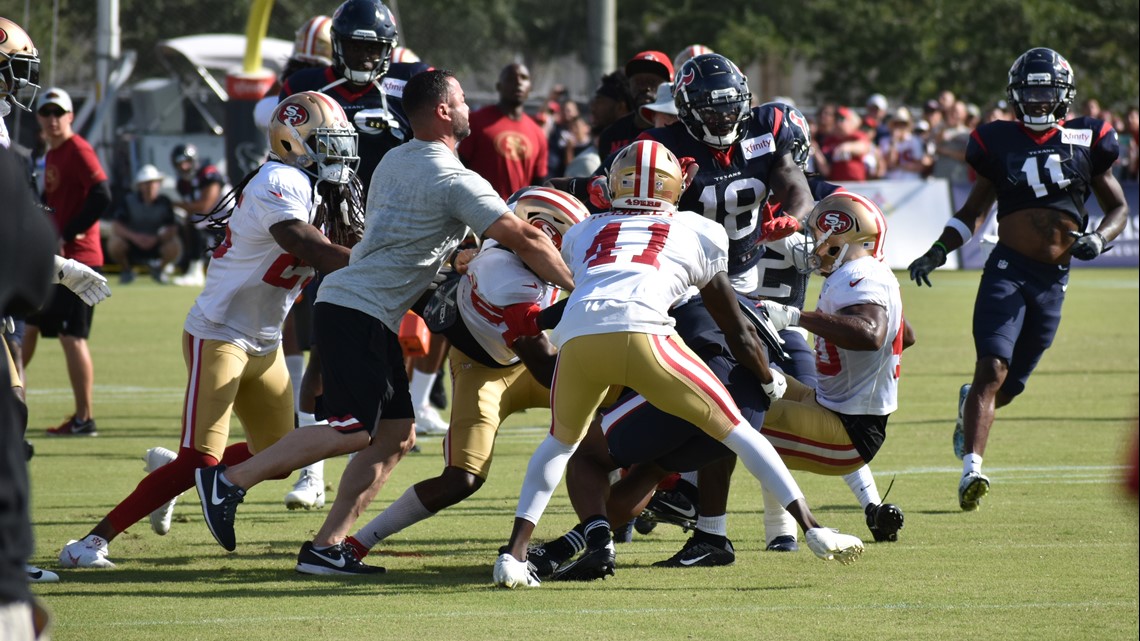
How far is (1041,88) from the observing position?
7.70m

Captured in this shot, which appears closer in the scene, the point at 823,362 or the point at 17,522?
the point at 17,522

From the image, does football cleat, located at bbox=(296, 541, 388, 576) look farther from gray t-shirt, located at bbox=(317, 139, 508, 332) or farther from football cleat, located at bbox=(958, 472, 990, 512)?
football cleat, located at bbox=(958, 472, 990, 512)

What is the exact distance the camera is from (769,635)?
4.83 m

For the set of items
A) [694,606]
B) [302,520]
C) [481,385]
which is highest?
[481,385]

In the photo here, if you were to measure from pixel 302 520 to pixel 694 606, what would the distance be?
7.97ft

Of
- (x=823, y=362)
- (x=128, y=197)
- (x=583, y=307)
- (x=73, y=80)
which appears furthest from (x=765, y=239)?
(x=73, y=80)

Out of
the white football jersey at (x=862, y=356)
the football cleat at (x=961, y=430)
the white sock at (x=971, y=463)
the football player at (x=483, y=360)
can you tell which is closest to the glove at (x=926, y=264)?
the football cleat at (x=961, y=430)

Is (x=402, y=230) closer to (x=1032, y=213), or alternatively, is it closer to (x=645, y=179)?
(x=645, y=179)

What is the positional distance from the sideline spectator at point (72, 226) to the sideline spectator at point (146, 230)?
1095cm

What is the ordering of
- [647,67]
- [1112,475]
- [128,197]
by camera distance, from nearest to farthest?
[1112,475] < [647,67] < [128,197]

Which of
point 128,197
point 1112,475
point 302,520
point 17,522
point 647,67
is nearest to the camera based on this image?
point 17,522

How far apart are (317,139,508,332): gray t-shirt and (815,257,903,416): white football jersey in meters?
1.52

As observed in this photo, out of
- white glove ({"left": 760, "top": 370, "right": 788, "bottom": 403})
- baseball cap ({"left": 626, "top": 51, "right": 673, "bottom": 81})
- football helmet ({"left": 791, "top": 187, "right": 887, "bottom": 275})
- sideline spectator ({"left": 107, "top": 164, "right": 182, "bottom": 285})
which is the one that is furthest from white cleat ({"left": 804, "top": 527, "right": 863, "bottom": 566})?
sideline spectator ({"left": 107, "top": 164, "right": 182, "bottom": 285})

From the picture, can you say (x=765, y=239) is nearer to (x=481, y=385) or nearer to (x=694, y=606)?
(x=481, y=385)
